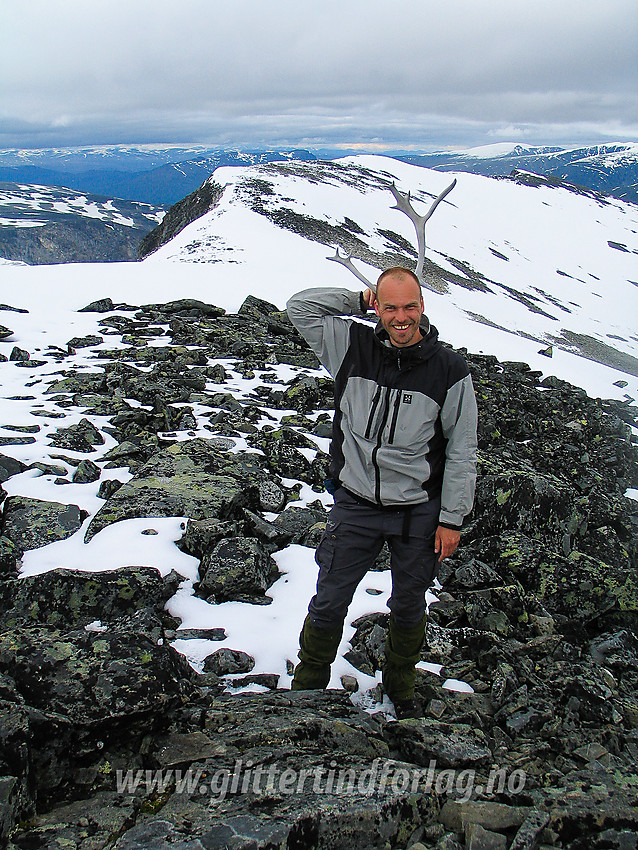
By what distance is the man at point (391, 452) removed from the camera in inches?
142

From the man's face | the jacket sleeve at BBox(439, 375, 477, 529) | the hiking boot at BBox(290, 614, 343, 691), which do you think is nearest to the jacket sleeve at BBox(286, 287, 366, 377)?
the man's face

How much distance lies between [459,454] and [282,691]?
7.09ft

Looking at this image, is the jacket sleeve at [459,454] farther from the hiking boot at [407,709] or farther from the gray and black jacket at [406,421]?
the hiking boot at [407,709]

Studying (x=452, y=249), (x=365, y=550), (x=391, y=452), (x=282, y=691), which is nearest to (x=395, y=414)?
(x=391, y=452)

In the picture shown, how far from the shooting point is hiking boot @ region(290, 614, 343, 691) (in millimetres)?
3941

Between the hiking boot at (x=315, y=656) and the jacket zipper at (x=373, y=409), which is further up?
the jacket zipper at (x=373, y=409)

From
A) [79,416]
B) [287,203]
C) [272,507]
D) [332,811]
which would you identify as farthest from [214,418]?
[287,203]

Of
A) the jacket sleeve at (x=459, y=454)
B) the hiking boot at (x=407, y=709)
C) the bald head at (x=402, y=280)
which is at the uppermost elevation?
the bald head at (x=402, y=280)

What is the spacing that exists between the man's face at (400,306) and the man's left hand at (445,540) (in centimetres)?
132

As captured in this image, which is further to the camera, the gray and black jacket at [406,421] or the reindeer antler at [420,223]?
the reindeer antler at [420,223]

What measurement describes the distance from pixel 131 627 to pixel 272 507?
9.92ft

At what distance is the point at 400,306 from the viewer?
353 cm

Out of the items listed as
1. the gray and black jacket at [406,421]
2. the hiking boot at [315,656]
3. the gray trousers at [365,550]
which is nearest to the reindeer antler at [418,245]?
the gray and black jacket at [406,421]

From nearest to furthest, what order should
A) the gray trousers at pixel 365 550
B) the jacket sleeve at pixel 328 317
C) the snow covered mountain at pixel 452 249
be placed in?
the gray trousers at pixel 365 550 → the jacket sleeve at pixel 328 317 → the snow covered mountain at pixel 452 249
